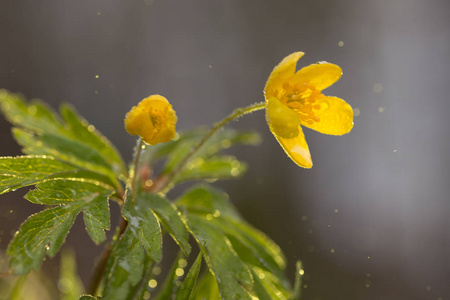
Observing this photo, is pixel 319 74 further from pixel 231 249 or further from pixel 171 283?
pixel 171 283

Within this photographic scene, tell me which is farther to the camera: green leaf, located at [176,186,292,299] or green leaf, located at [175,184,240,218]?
green leaf, located at [175,184,240,218]

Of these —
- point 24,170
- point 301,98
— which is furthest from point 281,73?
point 24,170

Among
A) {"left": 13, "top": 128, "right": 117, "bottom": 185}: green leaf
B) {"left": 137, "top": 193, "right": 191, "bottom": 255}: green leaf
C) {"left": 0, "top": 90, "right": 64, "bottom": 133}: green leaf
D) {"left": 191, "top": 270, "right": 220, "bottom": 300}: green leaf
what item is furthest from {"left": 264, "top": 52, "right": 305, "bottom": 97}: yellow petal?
{"left": 0, "top": 90, "right": 64, "bottom": 133}: green leaf

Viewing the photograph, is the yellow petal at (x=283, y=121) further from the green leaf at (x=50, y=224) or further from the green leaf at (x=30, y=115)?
the green leaf at (x=30, y=115)

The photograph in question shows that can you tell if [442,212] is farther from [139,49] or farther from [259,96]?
[139,49]

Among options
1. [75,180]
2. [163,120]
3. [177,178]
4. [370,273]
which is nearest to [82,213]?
[75,180]

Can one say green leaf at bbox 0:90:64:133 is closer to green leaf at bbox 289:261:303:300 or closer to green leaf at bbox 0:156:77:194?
green leaf at bbox 0:156:77:194
